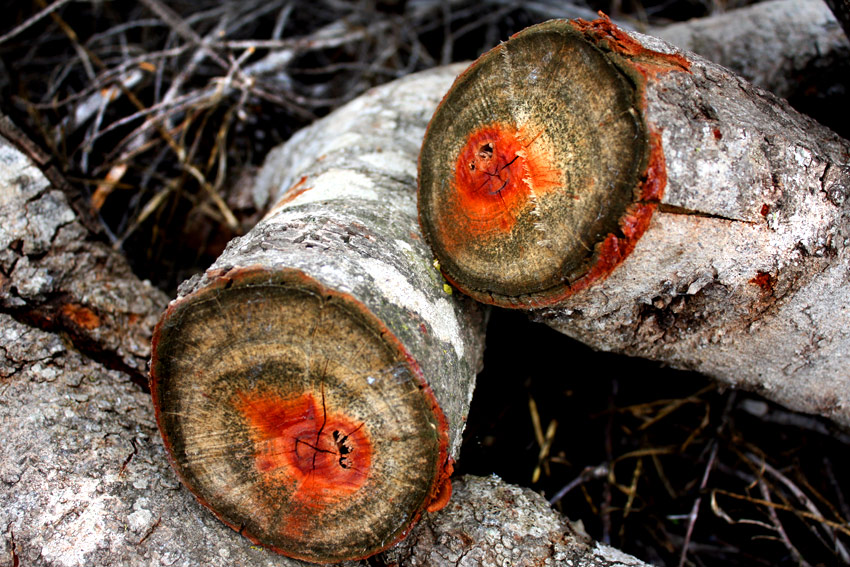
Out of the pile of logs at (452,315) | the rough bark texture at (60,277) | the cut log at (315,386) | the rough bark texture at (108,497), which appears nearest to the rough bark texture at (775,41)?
the pile of logs at (452,315)

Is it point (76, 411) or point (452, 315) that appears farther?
point (76, 411)

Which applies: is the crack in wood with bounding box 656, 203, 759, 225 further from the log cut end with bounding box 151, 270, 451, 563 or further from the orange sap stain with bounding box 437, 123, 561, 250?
the log cut end with bounding box 151, 270, 451, 563

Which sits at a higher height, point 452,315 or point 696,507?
point 452,315

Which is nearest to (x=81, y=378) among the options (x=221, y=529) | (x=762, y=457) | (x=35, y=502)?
(x=35, y=502)

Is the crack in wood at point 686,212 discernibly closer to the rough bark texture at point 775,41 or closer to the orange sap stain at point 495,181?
the orange sap stain at point 495,181

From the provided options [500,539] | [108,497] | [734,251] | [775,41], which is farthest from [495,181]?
[775,41]

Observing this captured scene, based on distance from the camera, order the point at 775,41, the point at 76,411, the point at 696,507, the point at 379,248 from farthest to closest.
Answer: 1. the point at 775,41
2. the point at 696,507
3. the point at 76,411
4. the point at 379,248

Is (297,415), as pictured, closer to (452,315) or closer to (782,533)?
(452,315)
